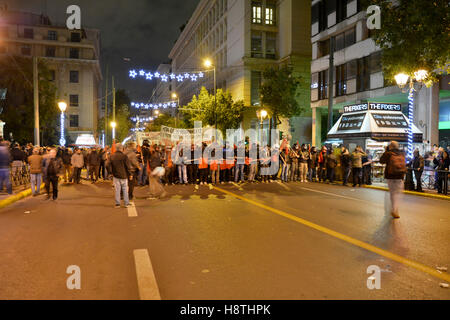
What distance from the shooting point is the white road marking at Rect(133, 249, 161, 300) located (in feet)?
14.3

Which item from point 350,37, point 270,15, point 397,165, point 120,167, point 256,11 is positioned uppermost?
point 256,11

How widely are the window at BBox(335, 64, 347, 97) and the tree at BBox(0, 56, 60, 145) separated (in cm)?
2797

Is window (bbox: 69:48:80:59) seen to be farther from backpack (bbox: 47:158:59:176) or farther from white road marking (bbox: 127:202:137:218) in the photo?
white road marking (bbox: 127:202:137:218)

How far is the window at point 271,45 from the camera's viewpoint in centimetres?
4912

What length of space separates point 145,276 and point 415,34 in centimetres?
1389

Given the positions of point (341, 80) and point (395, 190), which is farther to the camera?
point (341, 80)

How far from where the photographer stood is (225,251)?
20.2 ft

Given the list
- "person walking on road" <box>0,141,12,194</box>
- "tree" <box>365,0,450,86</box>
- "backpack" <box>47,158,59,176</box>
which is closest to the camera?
"backpack" <box>47,158,59,176</box>

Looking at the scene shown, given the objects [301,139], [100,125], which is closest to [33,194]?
[301,139]

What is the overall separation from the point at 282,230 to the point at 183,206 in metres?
4.02

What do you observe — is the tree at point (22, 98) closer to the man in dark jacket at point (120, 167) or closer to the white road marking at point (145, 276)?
the man in dark jacket at point (120, 167)

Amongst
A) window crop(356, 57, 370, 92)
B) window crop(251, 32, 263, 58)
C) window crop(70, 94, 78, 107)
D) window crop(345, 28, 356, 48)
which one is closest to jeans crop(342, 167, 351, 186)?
window crop(356, 57, 370, 92)

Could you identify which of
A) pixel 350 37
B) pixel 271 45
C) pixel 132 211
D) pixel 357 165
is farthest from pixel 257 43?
pixel 132 211

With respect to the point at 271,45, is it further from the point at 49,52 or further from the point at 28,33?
the point at 28,33
